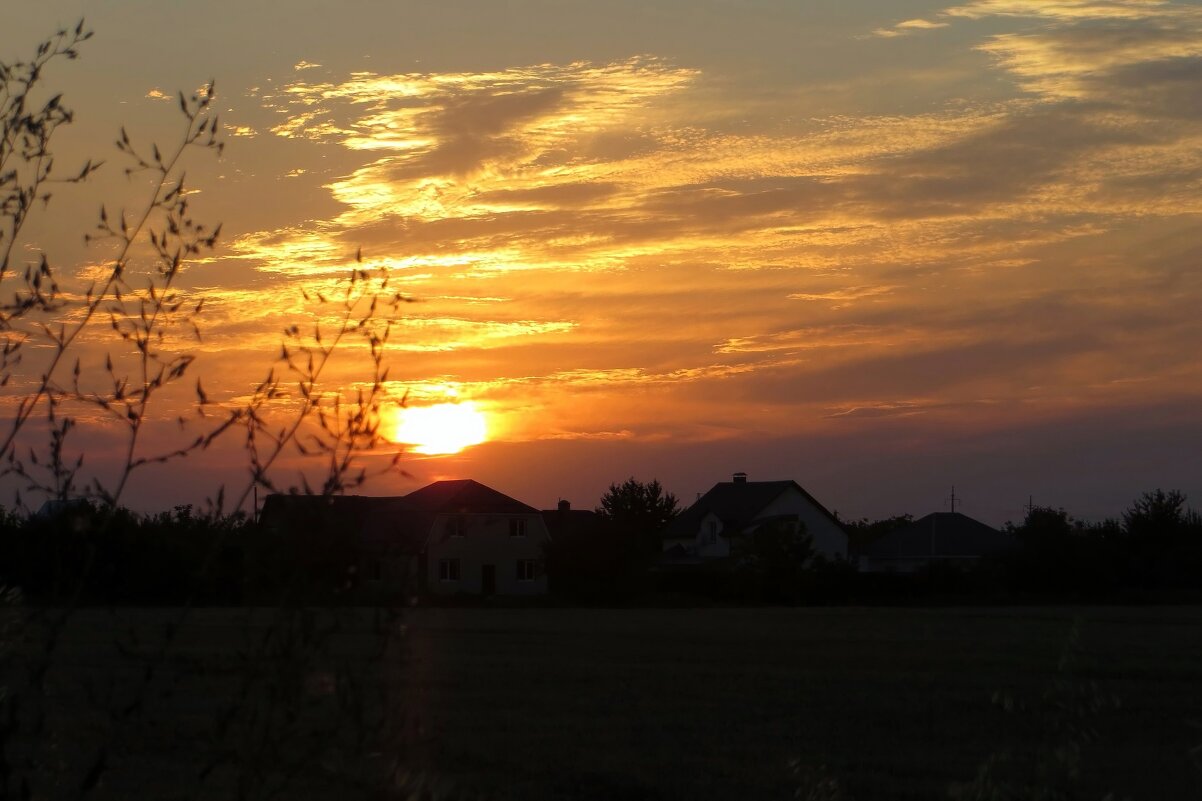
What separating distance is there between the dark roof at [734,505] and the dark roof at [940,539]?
7.77m

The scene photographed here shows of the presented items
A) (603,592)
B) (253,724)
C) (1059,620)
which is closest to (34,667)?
(253,724)

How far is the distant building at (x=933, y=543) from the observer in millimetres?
95750

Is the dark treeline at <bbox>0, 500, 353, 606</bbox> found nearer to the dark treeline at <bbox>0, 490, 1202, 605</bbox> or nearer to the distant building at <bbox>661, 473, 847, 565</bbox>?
the dark treeline at <bbox>0, 490, 1202, 605</bbox>

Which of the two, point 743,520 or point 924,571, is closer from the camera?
point 924,571

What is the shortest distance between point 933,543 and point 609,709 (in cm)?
8376

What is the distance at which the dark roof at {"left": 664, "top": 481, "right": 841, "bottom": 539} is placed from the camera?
299ft

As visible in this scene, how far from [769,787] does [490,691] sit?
8.12m

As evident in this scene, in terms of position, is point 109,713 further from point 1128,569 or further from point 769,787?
point 1128,569

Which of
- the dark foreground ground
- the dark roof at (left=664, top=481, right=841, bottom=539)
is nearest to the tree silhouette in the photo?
the dark roof at (left=664, top=481, right=841, bottom=539)

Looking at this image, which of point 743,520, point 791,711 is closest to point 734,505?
point 743,520

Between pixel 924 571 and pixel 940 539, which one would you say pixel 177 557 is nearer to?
pixel 924 571

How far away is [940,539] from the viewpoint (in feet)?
320

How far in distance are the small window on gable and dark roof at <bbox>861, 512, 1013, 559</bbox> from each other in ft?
114

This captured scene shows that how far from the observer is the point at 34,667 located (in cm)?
336
